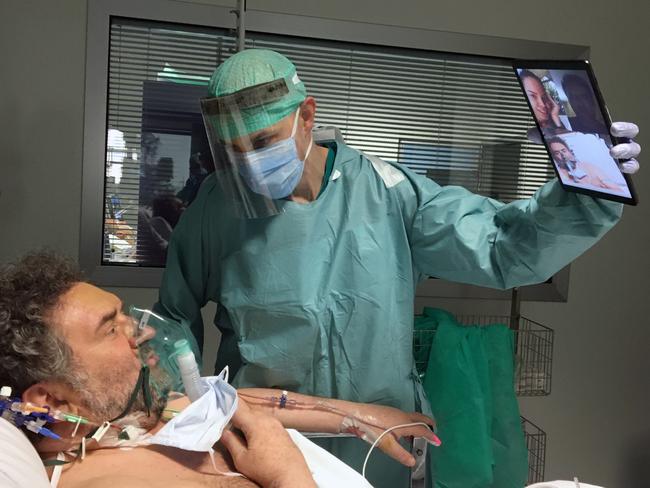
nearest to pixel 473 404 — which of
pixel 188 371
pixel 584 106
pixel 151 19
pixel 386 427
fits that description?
pixel 386 427

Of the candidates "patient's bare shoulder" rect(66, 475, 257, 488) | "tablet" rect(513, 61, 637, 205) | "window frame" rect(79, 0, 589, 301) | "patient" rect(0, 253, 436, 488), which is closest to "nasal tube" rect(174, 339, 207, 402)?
"patient" rect(0, 253, 436, 488)

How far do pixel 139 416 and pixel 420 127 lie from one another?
1.78 m

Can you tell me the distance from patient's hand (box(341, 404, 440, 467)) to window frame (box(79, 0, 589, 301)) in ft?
3.93

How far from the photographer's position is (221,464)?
52.9 inches

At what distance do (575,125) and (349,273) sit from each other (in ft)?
2.00

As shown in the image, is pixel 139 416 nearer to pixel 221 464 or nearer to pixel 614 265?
pixel 221 464

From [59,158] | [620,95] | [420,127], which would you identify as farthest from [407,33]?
[59,158]

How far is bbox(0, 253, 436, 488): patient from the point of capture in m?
1.21

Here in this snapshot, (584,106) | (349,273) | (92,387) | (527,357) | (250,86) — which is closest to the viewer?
(584,106)

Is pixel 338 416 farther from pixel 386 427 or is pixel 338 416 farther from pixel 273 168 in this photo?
pixel 273 168

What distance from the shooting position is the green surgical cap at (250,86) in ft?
4.74

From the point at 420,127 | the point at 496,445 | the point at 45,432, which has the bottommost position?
the point at 496,445

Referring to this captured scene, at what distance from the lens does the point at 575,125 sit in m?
1.19

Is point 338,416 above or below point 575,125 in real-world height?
below
